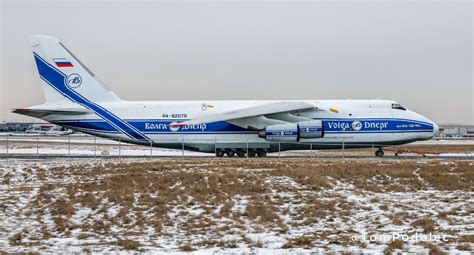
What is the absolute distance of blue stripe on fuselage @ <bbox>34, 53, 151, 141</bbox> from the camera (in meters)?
36.9

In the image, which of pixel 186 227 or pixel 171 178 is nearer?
pixel 186 227

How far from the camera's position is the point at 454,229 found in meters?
14.0

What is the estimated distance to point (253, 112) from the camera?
3525cm

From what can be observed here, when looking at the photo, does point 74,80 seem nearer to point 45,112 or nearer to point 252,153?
point 45,112

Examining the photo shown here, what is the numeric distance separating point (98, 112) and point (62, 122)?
2.22 meters

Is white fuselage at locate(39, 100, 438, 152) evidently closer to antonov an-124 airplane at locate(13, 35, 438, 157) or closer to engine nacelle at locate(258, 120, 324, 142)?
antonov an-124 airplane at locate(13, 35, 438, 157)

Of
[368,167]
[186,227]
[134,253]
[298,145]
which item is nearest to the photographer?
[134,253]

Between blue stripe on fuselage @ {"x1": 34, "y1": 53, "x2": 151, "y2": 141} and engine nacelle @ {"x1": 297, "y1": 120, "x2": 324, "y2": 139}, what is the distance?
29.4 feet

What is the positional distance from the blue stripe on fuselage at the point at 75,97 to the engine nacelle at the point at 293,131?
7.26m

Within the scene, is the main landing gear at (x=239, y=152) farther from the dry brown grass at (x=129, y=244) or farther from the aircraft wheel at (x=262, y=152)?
the dry brown grass at (x=129, y=244)

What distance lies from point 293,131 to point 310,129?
1.02 meters

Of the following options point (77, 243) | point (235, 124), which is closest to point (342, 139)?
point (235, 124)

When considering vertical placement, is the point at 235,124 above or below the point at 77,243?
above

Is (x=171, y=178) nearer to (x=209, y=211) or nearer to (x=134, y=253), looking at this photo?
(x=209, y=211)
